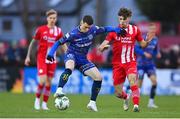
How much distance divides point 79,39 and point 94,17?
32322 mm

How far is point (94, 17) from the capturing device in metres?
50.3

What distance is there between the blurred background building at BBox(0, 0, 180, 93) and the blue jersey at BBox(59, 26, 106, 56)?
13.2m

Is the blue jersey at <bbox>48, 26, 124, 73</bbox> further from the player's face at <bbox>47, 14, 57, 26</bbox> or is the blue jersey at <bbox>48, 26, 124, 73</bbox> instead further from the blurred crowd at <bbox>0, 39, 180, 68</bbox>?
the blurred crowd at <bbox>0, 39, 180, 68</bbox>

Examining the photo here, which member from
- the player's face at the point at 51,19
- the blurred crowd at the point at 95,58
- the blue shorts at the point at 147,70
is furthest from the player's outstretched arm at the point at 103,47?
the blurred crowd at the point at 95,58

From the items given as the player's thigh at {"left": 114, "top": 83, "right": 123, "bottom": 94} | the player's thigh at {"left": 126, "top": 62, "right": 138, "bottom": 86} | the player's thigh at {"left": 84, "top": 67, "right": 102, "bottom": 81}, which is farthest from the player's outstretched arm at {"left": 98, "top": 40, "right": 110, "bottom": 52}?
the player's thigh at {"left": 114, "top": 83, "right": 123, "bottom": 94}

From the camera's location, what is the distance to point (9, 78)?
32094mm

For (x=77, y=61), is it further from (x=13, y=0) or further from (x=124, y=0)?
(x=13, y=0)

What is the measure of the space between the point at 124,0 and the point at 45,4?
5.61 metres

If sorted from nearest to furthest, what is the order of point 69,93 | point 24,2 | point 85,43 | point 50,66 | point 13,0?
point 85,43 → point 50,66 → point 69,93 → point 24,2 → point 13,0

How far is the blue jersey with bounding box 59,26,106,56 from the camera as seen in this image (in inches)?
709

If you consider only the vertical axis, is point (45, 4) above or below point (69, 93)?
above

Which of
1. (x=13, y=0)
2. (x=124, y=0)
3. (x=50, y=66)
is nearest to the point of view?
(x=50, y=66)

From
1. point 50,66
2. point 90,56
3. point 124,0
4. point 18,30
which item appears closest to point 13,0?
point 18,30

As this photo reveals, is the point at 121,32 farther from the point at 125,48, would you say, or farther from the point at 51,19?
the point at 51,19
